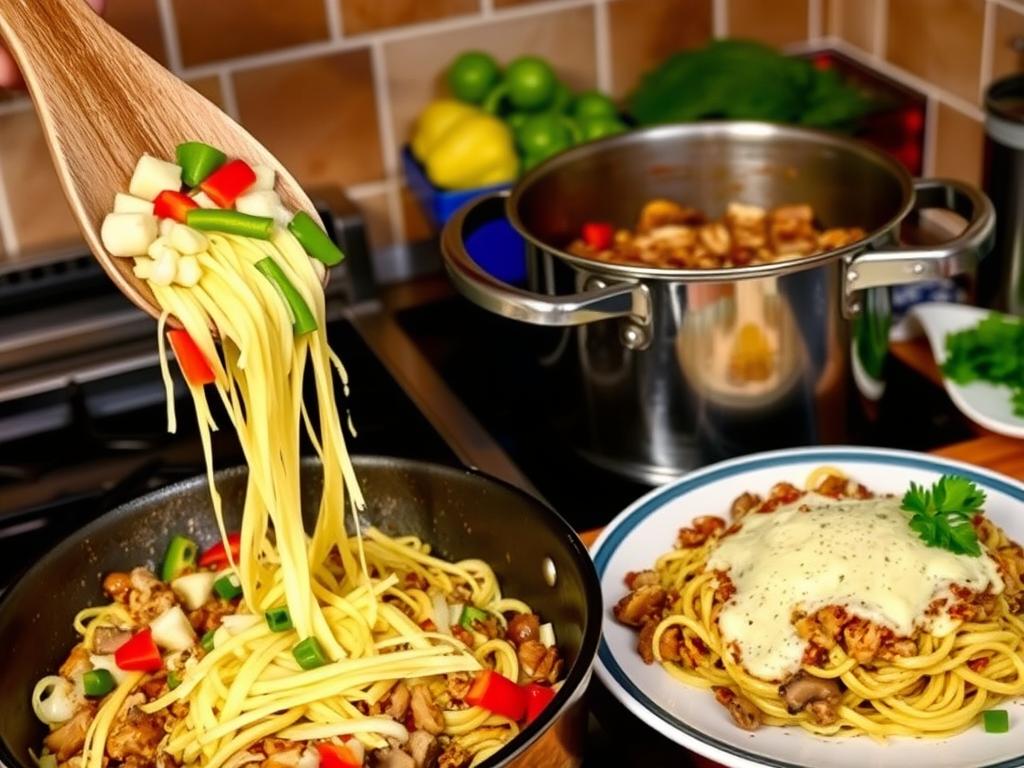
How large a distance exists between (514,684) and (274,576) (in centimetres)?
27

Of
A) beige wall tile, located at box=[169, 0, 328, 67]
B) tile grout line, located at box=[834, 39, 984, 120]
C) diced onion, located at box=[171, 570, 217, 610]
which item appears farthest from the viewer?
tile grout line, located at box=[834, 39, 984, 120]

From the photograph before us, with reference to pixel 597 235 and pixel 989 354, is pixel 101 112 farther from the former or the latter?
pixel 989 354

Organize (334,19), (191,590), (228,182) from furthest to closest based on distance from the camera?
(334,19) → (191,590) → (228,182)

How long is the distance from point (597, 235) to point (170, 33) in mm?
636

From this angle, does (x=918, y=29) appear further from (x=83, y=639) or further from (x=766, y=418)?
(x=83, y=639)

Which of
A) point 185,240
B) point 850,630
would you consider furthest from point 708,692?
point 185,240

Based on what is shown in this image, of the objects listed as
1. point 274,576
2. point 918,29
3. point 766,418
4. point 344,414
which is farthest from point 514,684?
point 918,29

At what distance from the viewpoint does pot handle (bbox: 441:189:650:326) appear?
4.75 ft

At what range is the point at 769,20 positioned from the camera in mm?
2285

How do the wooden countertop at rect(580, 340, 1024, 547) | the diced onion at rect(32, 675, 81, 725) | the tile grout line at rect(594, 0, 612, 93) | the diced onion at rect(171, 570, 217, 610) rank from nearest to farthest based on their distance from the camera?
the diced onion at rect(32, 675, 81, 725)
the diced onion at rect(171, 570, 217, 610)
the wooden countertop at rect(580, 340, 1024, 547)
the tile grout line at rect(594, 0, 612, 93)

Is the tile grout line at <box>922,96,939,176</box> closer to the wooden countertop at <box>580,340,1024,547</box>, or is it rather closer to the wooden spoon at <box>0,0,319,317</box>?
the wooden countertop at <box>580,340,1024,547</box>

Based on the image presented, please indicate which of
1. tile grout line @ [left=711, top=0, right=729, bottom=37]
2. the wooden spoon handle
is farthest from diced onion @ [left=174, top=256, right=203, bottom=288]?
tile grout line @ [left=711, top=0, right=729, bottom=37]

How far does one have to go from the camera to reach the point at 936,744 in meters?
1.21

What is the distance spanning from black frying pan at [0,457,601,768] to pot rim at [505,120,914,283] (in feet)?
0.92
